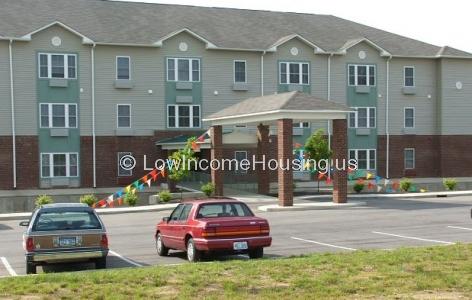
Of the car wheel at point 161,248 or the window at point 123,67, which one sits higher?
the window at point 123,67

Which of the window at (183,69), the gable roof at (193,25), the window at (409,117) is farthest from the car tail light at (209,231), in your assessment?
the window at (409,117)

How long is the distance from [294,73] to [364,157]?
8.26m

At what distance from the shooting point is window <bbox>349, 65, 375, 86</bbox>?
161 feet

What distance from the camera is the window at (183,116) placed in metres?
45.2

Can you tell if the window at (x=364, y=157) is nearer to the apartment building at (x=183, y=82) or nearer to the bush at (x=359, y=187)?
the apartment building at (x=183, y=82)

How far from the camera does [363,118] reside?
49844 millimetres

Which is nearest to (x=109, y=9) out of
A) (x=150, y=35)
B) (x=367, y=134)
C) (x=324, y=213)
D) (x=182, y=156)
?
(x=150, y=35)

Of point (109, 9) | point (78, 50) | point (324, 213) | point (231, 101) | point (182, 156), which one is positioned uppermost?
point (109, 9)

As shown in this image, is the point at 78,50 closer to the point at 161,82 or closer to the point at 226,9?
the point at 161,82

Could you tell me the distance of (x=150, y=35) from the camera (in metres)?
44.8

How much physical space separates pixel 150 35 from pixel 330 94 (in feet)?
43.1

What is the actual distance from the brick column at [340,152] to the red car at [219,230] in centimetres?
1726

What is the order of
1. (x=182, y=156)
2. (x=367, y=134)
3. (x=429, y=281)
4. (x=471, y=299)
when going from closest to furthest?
1. (x=471, y=299)
2. (x=429, y=281)
3. (x=182, y=156)
4. (x=367, y=134)

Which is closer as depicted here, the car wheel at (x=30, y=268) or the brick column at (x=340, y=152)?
the car wheel at (x=30, y=268)
